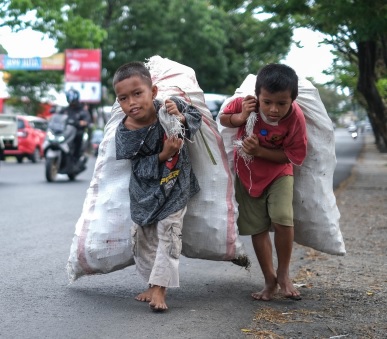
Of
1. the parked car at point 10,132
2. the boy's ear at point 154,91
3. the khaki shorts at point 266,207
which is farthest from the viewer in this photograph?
the parked car at point 10,132

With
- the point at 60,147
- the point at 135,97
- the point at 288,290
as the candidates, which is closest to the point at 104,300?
the point at 288,290

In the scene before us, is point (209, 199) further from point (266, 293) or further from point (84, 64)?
point (84, 64)

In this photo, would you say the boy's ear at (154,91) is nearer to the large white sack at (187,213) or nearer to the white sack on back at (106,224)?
the large white sack at (187,213)

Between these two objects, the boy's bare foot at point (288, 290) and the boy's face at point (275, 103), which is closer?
the boy's face at point (275, 103)

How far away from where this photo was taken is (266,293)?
616cm

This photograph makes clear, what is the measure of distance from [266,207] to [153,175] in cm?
85

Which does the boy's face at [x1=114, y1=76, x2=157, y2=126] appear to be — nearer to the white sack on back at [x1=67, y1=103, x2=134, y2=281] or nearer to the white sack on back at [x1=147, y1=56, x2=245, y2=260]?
the white sack on back at [x1=147, y1=56, x2=245, y2=260]

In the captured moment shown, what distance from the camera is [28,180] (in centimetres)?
1956

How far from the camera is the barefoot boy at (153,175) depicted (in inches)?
222

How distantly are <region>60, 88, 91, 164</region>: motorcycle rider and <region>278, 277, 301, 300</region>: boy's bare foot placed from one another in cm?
1258

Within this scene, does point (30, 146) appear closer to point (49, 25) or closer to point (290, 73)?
point (49, 25)

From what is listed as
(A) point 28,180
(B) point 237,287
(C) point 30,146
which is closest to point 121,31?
(C) point 30,146

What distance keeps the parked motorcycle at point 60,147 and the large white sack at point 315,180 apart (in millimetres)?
12222

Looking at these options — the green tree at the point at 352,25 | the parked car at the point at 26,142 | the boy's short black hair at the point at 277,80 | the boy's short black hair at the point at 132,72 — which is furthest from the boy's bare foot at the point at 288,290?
the parked car at the point at 26,142
